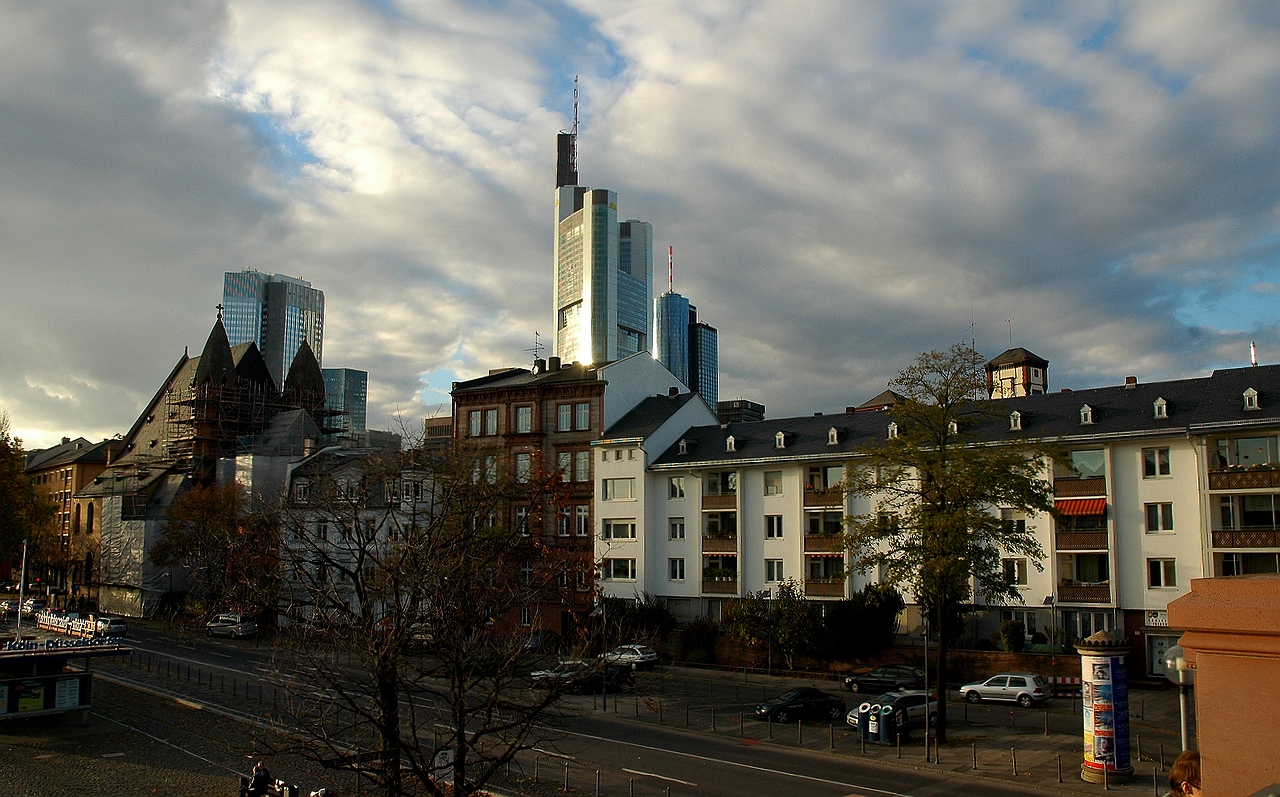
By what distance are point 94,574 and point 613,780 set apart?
97775mm

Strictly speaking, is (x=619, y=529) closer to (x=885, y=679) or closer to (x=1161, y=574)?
(x=885, y=679)

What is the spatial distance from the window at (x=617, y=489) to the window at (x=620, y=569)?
4.17 meters

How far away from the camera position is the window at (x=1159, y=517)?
4572 cm

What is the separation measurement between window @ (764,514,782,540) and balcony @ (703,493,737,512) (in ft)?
7.42

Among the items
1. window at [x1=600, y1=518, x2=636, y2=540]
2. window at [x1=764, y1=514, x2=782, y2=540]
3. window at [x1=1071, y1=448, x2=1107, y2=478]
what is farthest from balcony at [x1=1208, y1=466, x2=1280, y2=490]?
window at [x1=600, y1=518, x2=636, y2=540]

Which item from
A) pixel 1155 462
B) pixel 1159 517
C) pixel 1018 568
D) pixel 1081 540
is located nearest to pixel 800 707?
pixel 1018 568

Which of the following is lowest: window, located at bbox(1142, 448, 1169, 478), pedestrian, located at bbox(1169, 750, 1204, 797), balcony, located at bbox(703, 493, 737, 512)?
pedestrian, located at bbox(1169, 750, 1204, 797)

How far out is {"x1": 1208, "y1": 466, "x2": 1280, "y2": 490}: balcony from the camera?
42875 millimetres

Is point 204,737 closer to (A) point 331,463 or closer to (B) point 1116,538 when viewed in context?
(B) point 1116,538

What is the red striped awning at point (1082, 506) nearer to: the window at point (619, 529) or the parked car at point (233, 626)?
the window at point (619, 529)

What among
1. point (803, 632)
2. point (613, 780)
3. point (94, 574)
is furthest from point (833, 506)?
point (94, 574)

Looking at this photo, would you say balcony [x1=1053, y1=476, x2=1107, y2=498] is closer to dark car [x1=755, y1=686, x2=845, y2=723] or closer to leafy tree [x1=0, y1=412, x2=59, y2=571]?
dark car [x1=755, y1=686, x2=845, y2=723]

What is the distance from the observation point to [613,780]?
25.9 metres

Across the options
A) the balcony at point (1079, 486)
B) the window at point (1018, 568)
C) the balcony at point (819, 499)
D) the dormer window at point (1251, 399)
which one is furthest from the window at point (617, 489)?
the dormer window at point (1251, 399)
